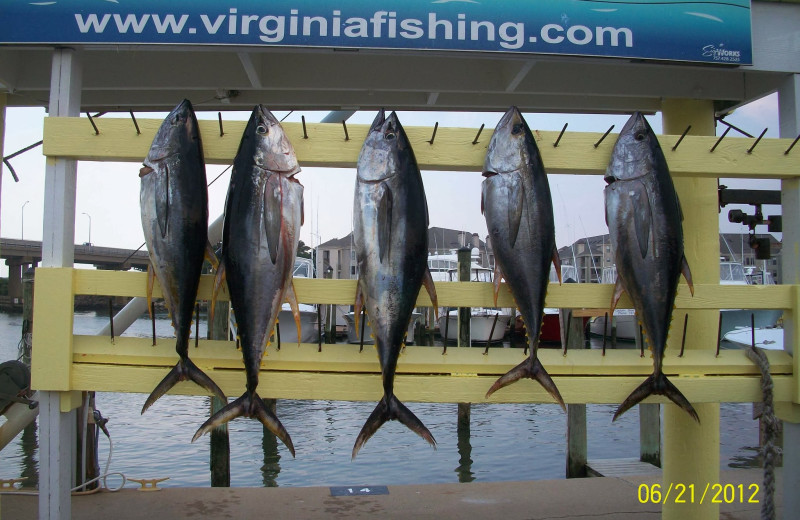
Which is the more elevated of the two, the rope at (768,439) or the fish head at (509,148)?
the fish head at (509,148)

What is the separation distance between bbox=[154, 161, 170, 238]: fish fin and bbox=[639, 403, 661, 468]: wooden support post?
6637 millimetres

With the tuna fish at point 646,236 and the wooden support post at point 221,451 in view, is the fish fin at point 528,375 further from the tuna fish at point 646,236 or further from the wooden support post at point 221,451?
the wooden support post at point 221,451

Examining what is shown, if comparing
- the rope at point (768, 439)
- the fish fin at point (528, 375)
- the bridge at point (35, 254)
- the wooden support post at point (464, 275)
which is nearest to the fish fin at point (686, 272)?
the rope at point (768, 439)

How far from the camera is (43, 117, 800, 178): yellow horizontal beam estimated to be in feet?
9.12

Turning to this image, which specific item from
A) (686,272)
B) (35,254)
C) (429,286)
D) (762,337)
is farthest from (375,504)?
(35,254)

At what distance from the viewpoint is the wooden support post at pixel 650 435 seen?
7656 mm

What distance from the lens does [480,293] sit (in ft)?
9.28

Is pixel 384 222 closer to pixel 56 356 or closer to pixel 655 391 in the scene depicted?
pixel 655 391

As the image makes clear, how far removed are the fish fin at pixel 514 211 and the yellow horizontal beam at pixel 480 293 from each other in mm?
271

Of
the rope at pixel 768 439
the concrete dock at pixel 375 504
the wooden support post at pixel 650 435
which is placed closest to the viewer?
the rope at pixel 768 439

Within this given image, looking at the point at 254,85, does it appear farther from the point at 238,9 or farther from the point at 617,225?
the point at 617,225

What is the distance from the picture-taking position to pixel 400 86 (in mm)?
3799

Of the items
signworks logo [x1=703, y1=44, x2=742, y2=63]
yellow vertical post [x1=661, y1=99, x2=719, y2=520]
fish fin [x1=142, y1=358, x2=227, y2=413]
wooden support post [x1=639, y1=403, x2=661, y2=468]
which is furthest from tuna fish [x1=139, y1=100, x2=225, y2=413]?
wooden support post [x1=639, y1=403, x2=661, y2=468]

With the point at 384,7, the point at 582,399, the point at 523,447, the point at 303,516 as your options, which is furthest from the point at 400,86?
the point at 523,447
